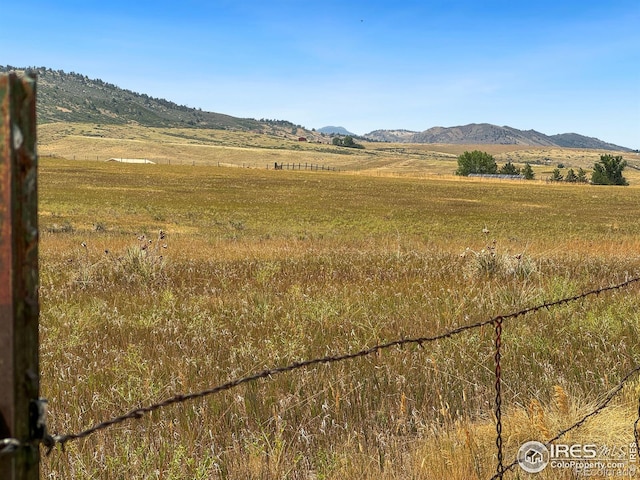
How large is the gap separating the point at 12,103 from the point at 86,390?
12.4ft

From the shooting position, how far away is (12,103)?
4.15 feet

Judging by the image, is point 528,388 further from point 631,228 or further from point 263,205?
point 263,205

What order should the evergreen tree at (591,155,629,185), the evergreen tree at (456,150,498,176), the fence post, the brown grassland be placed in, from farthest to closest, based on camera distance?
the evergreen tree at (456,150,498,176), the evergreen tree at (591,155,629,185), the brown grassland, the fence post

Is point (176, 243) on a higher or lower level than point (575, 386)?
lower

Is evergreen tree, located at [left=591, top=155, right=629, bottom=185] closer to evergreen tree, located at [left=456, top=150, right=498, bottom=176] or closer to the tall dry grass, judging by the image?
evergreen tree, located at [left=456, top=150, right=498, bottom=176]

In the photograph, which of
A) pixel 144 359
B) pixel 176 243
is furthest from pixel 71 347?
pixel 176 243

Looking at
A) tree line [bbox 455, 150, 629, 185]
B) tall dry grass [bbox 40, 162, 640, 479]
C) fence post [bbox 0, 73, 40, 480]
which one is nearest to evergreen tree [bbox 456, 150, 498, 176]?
tree line [bbox 455, 150, 629, 185]

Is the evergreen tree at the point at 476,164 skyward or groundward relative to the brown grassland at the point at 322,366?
skyward

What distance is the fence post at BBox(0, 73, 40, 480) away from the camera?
1.27 m

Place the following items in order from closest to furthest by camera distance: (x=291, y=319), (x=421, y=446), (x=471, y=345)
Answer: (x=421, y=446) < (x=471, y=345) < (x=291, y=319)

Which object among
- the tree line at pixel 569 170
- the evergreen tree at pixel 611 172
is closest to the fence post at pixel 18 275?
the tree line at pixel 569 170

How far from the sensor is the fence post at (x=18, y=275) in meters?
1.27

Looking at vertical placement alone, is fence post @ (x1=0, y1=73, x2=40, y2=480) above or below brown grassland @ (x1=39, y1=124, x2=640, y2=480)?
above

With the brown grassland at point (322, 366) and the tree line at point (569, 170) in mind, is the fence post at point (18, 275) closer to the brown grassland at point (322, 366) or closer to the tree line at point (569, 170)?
the brown grassland at point (322, 366)
